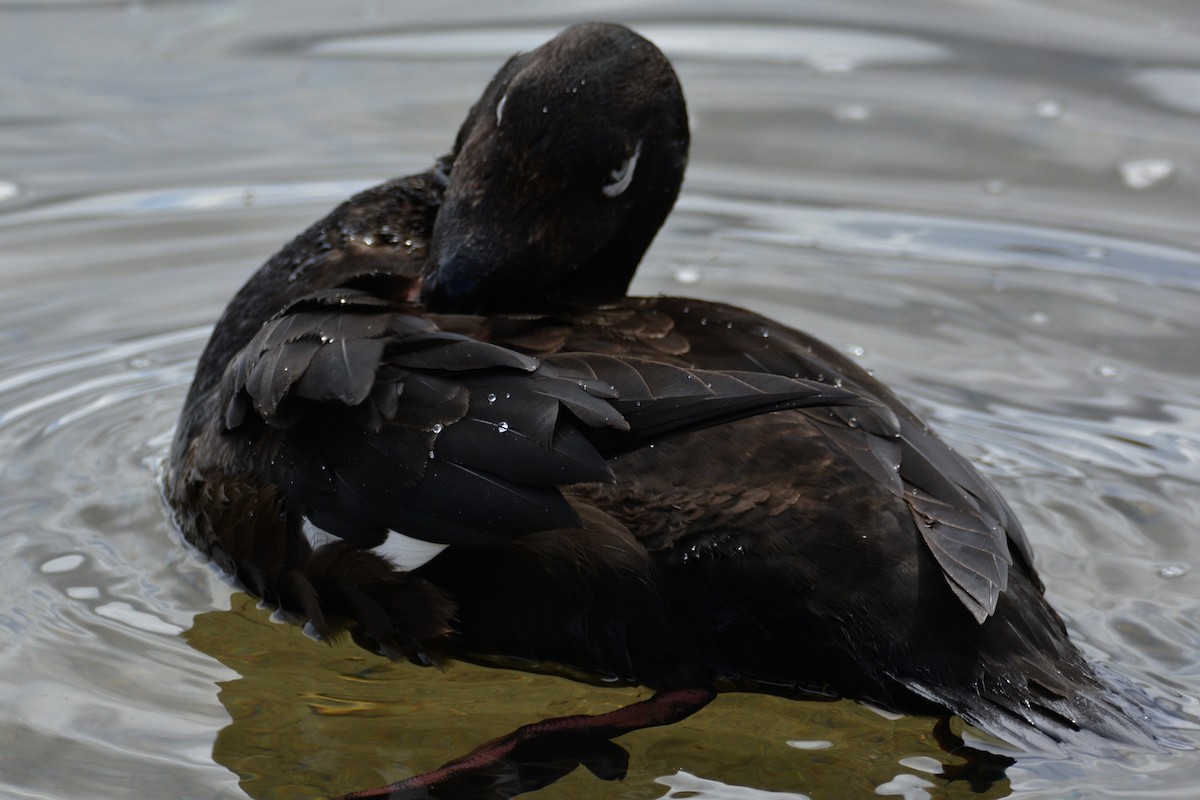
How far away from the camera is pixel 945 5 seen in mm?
7570

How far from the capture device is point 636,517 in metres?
3.03

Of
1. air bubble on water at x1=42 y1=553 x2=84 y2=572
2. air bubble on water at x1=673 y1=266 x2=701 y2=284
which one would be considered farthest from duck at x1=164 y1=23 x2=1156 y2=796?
air bubble on water at x1=673 y1=266 x2=701 y2=284

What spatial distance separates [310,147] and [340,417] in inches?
137

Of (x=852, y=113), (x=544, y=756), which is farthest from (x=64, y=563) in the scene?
(x=852, y=113)

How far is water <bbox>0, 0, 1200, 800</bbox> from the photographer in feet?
11.0

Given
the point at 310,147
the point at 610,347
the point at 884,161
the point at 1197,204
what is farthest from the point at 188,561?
the point at 1197,204

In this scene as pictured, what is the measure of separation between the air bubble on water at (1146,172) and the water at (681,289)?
0.07 feet

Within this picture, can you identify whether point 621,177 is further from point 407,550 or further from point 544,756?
point 544,756

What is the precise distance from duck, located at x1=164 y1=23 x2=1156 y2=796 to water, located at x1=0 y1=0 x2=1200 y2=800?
21 cm

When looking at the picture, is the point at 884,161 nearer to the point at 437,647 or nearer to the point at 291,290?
the point at 291,290

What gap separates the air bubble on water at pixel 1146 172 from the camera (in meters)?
6.27

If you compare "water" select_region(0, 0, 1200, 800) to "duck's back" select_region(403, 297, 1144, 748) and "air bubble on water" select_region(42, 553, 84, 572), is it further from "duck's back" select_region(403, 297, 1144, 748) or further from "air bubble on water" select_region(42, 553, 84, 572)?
"duck's back" select_region(403, 297, 1144, 748)

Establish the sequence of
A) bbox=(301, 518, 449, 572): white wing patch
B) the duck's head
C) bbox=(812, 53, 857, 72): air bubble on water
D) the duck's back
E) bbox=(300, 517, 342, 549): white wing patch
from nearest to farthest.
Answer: the duck's back, bbox=(301, 518, 449, 572): white wing patch, bbox=(300, 517, 342, 549): white wing patch, the duck's head, bbox=(812, 53, 857, 72): air bubble on water

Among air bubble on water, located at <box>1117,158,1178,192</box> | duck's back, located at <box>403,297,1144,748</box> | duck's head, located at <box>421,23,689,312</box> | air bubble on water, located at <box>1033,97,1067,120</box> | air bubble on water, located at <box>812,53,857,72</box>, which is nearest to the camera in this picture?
duck's back, located at <box>403,297,1144,748</box>
